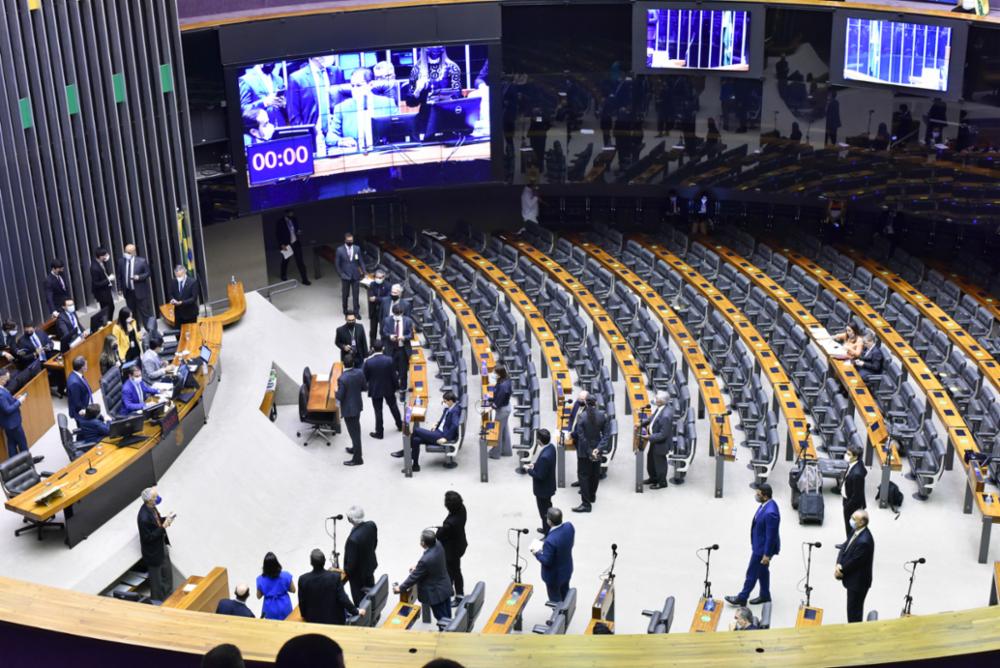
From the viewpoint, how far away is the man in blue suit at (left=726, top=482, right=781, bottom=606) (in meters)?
10.9

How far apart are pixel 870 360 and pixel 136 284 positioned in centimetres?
879

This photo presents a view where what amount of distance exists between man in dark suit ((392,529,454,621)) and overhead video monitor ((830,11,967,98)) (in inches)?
410

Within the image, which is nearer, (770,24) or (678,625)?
(678,625)

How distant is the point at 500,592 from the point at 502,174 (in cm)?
973

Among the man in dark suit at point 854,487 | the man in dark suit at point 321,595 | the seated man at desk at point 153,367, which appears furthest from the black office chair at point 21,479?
the man in dark suit at point 854,487

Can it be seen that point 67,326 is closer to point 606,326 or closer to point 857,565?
point 606,326

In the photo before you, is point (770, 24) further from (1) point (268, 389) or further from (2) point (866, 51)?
(1) point (268, 389)

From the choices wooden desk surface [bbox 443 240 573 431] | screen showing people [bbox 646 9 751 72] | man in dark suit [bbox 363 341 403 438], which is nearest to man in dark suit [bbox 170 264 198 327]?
man in dark suit [bbox 363 341 403 438]

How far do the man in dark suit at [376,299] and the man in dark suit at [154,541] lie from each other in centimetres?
622

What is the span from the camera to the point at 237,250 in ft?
64.7

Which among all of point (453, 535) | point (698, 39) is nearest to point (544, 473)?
point (453, 535)

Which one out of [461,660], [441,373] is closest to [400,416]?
[441,373]

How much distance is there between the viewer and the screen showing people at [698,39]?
734 inches

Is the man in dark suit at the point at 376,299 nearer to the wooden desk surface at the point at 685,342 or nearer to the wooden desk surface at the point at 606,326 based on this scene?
the wooden desk surface at the point at 606,326
